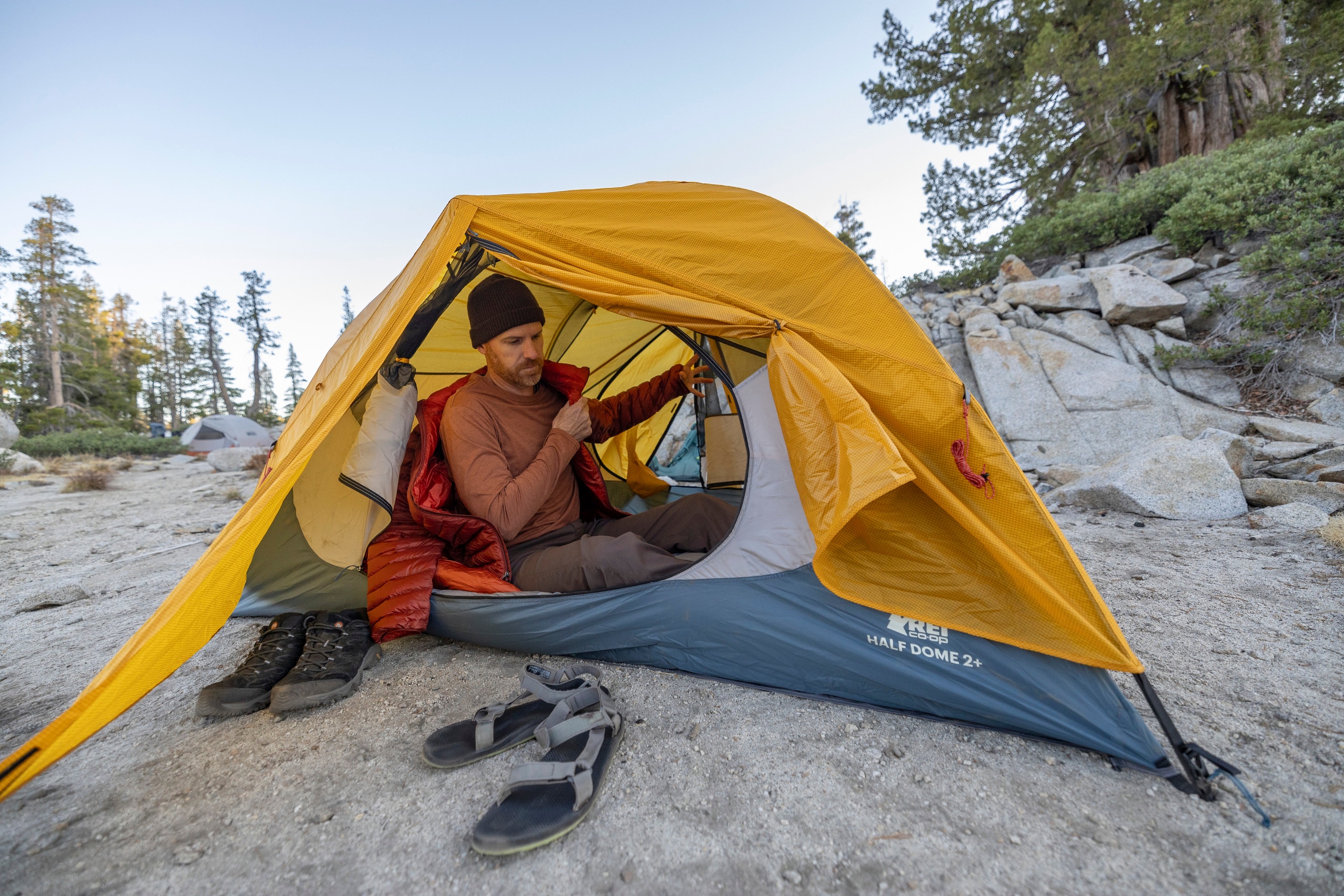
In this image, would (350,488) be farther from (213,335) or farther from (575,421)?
(213,335)

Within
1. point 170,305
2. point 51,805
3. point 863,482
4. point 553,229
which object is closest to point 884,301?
point 863,482

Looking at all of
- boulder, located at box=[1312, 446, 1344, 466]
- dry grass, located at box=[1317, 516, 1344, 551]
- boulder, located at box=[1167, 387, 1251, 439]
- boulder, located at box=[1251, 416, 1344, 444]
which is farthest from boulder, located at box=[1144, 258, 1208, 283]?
dry grass, located at box=[1317, 516, 1344, 551]

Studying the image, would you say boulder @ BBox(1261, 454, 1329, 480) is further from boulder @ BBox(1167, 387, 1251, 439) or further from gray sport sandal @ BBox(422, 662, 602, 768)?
gray sport sandal @ BBox(422, 662, 602, 768)

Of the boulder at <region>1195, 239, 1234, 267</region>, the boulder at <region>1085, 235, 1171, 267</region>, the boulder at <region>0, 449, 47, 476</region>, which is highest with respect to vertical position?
the boulder at <region>1085, 235, 1171, 267</region>

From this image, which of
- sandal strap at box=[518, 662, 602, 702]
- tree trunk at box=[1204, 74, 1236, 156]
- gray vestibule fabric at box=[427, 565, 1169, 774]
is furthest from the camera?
tree trunk at box=[1204, 74, 1236, 156]

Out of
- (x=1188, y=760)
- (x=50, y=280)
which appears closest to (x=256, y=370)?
(x=50, y=280)

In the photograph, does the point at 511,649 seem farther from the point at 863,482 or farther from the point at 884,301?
the point at 884,301

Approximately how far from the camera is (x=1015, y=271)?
9.45 m

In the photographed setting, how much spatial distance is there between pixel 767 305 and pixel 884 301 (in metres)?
0.45

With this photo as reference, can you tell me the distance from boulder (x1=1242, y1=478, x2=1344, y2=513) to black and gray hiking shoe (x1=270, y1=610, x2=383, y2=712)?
5851mm

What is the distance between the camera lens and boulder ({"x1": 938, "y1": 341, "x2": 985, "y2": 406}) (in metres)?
8.06

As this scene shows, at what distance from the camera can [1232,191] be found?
290 inches

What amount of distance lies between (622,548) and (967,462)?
1367 mm

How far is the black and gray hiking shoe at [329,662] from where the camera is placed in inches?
84.6
